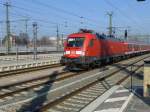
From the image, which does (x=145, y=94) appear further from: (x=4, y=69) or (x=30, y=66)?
(x=30, y=66)

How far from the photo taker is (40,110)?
1101cm

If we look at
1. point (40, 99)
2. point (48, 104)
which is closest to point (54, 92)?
point (40, 99)

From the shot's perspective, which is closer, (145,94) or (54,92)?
(145,94)

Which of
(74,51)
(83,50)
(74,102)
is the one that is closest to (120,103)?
(74,102)

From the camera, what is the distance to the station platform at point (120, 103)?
10.9 metres

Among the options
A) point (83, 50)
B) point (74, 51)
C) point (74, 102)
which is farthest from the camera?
point (74, 51)

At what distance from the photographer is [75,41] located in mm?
28391

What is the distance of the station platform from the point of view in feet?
35.7

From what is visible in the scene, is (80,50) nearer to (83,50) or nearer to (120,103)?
(83,50)

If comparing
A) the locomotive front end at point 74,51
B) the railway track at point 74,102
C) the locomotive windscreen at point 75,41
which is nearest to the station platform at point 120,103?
the railway track at point 74,102

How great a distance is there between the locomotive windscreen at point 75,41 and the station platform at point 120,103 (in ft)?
44.9

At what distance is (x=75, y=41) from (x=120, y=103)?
16670 mm

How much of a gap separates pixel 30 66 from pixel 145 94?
19.5m

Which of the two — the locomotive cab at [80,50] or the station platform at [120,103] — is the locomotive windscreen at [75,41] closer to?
the locomotive cab at [80,50]
